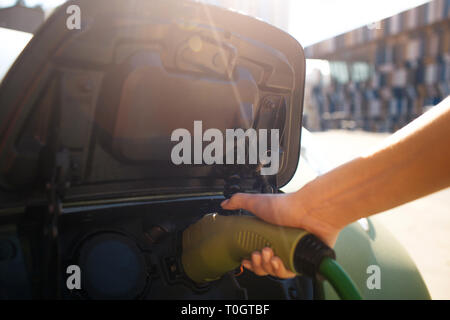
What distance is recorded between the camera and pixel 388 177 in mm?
910

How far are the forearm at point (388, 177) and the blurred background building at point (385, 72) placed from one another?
27.4 metres

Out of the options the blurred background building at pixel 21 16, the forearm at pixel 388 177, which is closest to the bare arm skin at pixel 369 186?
the forearm at pixel 388 177

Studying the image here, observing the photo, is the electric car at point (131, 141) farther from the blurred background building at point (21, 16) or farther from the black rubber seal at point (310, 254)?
the blurred background building at point (21, 16)

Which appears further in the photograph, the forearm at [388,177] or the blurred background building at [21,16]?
the blurred background building at [21,16]

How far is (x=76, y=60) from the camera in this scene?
3.29 ft

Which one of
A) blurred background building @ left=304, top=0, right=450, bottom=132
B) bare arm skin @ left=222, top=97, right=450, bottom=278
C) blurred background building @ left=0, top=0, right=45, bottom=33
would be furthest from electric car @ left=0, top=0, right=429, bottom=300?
blurred background building @ left=304, top=0, right=450, bottom=132

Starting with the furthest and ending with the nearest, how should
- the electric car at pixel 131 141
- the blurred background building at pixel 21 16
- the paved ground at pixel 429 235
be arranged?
the paved ground at pixel 429 235 < the blurred background building at pixel 21 16 < the electric car at pixel 131 141

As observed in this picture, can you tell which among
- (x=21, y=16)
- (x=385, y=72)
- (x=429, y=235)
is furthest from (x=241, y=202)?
(x=385, y=72)

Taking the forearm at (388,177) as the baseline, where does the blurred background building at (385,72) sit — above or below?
above

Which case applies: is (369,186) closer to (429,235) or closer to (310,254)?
(310,254)

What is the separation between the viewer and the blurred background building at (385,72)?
2714cm

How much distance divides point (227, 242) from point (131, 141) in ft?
1.51

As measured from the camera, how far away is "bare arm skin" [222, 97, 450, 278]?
0.85 meters
